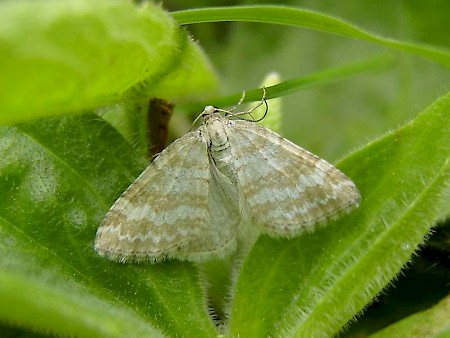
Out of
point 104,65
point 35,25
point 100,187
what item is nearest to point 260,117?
point 100,187

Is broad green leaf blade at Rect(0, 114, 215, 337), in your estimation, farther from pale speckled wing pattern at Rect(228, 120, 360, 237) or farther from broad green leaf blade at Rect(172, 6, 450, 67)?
broad green leaf blade at Rect(172, 6, 450, 67)

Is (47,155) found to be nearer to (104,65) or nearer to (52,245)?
(52,245)

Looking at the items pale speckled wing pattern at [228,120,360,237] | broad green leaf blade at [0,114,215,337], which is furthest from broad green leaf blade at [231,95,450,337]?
broad green leaf blade at [0,114,215,337]

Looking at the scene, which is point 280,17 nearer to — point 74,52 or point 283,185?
point 283,185

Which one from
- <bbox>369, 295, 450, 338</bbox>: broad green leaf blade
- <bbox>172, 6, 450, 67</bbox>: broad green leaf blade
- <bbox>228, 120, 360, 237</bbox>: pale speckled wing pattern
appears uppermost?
<bbox>172, 6, 450, 67</bbox>: broad green leaf blade

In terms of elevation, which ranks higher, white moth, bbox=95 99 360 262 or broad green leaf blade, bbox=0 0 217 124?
broad green leaf blade, bbox=0 0 217 124

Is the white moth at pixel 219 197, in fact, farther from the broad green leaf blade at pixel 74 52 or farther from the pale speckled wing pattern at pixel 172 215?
the broad green leaf blade at pixel 74 52
